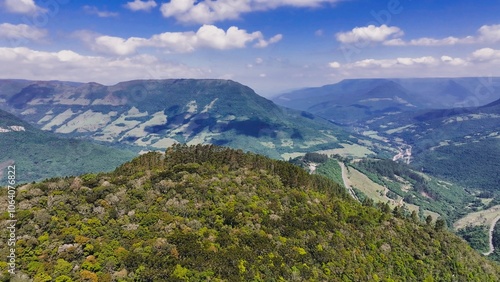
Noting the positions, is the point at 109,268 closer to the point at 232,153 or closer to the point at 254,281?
the point at 254,281

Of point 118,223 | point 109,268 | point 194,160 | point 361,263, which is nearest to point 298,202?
point 361,263

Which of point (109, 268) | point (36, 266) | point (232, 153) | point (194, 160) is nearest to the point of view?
point (36, 266)

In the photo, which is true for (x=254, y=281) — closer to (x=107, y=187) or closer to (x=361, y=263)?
(x=361, y=263)

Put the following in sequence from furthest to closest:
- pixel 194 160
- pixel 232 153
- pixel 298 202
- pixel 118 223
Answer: pixel 232 153
pixel 194 160
pixel 298 202
pixel 118 223

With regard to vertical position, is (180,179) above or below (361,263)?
above

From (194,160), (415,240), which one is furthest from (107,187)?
(415,240)

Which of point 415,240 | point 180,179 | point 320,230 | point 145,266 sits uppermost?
point 180,179

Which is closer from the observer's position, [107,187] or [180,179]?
[107,187]
